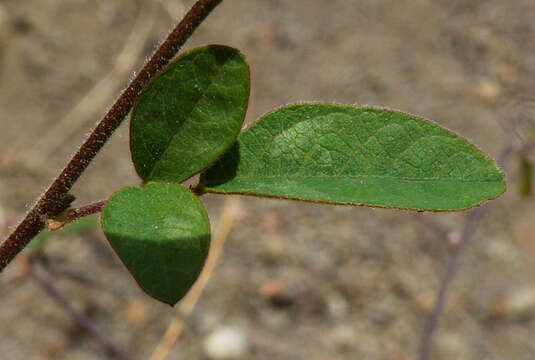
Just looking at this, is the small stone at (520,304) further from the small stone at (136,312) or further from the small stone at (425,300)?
the small stone at (136,312)

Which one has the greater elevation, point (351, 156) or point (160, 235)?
point (351, 156)

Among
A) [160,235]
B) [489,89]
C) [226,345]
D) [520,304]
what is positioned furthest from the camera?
[489,89]

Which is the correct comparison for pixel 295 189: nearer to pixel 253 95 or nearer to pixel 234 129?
pixel 234 129

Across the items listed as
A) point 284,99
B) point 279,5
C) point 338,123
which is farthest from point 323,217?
point 338,123

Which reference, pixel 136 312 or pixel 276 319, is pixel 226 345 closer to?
pixel 276 319

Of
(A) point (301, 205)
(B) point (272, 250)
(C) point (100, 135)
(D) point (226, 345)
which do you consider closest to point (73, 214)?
(C) point (100, 135)

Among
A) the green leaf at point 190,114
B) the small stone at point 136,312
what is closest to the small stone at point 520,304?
the small stone at point 136,312

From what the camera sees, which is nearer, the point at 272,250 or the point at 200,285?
the point at 200,285
